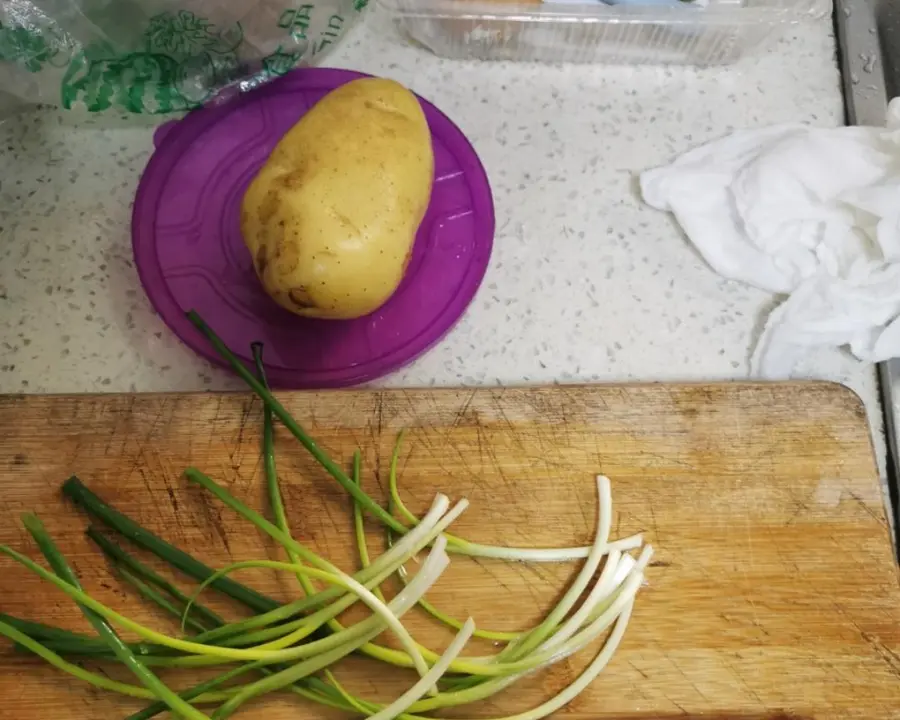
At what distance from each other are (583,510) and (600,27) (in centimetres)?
55

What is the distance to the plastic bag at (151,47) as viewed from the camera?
2.47 feet

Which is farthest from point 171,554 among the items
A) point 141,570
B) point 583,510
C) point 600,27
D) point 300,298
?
point 600,27

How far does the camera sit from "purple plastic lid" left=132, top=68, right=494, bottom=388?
2.53ft

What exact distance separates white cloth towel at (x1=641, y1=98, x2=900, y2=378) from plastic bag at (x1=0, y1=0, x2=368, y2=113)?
430 millimetres

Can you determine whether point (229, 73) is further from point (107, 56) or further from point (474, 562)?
point (474, 562)

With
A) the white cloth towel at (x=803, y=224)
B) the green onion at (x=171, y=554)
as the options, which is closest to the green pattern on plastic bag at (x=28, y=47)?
the green onion at (x=171, y=554)

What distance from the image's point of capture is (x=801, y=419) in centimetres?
73

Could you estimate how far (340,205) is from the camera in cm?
66

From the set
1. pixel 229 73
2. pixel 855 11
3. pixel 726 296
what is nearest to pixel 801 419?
pixel 726 296

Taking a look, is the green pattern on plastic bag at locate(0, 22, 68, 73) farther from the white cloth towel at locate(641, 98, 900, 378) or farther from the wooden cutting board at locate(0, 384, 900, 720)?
the white cloth towel at locate(641, 98, 900, 378)

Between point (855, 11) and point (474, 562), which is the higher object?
point (855, 11)

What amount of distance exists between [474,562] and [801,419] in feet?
1.10

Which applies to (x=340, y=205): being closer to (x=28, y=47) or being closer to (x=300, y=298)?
(x=300, y=298)

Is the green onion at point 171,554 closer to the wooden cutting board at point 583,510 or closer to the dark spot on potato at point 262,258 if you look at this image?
the wooden cutting board at point 583,510
